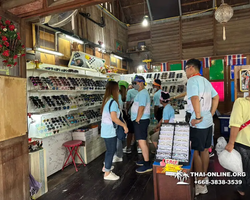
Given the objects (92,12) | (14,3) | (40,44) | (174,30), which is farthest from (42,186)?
(174,30)

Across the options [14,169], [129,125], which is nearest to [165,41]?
[129,125]

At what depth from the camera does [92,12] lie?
6.32m

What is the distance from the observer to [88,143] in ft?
13.9

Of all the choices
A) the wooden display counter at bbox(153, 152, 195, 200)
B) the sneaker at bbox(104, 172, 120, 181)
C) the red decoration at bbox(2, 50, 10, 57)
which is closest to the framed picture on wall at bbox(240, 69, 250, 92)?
the wooden display counter at bbox(153, 152, 195, 200)

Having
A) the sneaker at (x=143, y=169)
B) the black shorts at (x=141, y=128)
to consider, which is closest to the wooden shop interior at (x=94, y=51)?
the sneaker at (x=143, y=169)

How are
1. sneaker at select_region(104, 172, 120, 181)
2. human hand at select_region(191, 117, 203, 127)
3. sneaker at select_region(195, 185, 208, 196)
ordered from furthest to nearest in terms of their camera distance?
sneaker at select_region(104, 172, 120, 181) → sneaker at select_region(195, 185, 208, 196) → human hand at select_region(191, 117, 203, 127)

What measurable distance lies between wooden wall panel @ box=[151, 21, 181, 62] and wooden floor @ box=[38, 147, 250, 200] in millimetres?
5606

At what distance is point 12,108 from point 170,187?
2.18m

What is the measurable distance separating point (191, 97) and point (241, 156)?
946 millimetres

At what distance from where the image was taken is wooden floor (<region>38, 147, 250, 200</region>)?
2755mm

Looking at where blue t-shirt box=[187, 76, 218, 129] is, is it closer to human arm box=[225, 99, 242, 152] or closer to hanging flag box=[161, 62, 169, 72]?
human arm box=[225, 99, 242, 152]

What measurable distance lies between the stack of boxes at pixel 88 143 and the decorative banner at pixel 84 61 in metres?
1.66

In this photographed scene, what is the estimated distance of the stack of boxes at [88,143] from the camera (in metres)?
4.11

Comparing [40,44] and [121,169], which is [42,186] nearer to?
[121,169]
